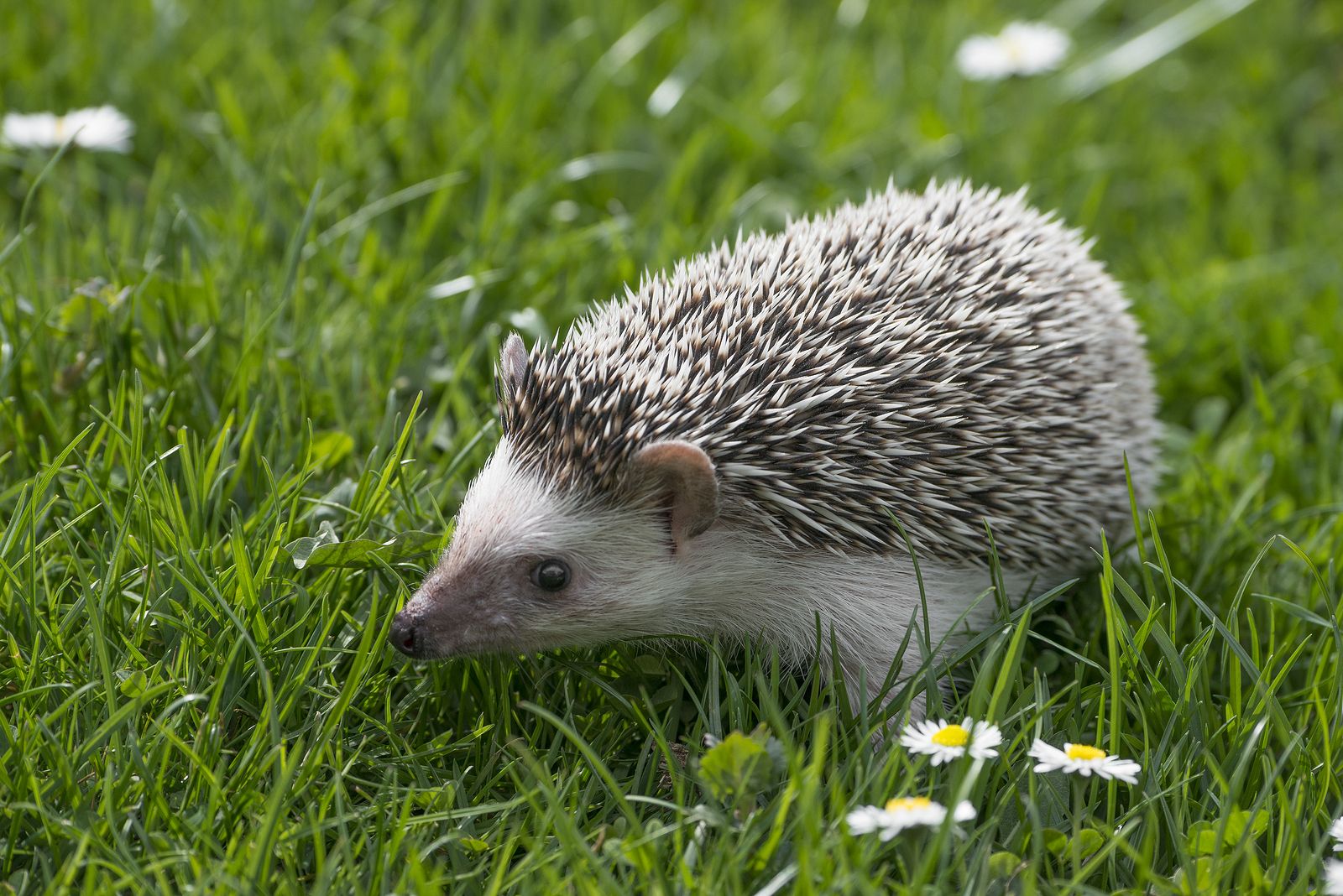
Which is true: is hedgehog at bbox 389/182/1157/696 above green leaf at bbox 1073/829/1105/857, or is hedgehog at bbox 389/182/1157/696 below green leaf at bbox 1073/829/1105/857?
above

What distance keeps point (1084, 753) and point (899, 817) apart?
1.90 ft

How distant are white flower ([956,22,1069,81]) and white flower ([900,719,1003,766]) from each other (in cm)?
483

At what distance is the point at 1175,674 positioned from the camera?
3.43 metres

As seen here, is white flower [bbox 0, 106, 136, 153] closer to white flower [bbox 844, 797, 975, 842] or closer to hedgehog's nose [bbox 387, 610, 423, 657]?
hedgehog's nose [bbox 387, 610, 423, 657]

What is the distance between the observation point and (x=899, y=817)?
2871 millimetres

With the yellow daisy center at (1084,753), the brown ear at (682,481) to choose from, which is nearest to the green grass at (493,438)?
the yellow daisy center at (1084,753)

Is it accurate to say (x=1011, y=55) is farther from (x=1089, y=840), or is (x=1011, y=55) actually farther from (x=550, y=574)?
(x=1089, y=840)

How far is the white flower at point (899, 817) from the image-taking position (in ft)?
9.37

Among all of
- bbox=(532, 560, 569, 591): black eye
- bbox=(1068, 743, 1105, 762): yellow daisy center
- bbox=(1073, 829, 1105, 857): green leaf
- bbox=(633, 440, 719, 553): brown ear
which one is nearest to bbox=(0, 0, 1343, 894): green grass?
bbox=(1073, 829, 1105, 857): green leaf

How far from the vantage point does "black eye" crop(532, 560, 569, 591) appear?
3.66m

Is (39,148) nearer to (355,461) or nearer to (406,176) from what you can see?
Result: (406,176)

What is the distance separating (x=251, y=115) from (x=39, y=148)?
95cm

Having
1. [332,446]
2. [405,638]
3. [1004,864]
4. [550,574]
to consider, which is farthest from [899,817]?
[332,446]

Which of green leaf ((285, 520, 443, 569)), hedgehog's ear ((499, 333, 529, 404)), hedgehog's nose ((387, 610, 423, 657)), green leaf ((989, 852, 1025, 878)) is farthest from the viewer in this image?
hedgehog's ear ((499, 333, 529, 404))
